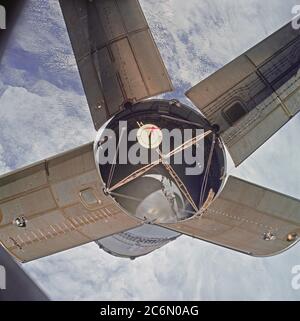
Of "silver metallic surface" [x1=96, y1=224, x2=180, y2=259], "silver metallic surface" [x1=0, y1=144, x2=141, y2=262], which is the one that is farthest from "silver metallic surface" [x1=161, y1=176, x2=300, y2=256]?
"silver metallic surface" [x1=0, y1=144, x2=141, y2=262]

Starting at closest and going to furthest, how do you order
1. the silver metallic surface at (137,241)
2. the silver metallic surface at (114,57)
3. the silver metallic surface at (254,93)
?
the silver metallic surface at (114,57) < the silver metallic surface at (254,93) < the silver metallic surface at (137,241)

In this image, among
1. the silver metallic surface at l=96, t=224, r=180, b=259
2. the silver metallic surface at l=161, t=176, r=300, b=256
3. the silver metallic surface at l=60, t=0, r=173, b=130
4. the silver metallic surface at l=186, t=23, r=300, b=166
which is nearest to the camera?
the silver metallic surface at l=60, t=0, r=173, b=130

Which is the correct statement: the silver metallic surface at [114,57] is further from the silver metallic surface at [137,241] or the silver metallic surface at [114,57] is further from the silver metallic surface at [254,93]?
the silver metallic surface at [137,241]

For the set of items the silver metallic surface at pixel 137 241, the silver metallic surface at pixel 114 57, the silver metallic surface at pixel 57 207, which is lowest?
the silver metallic surface at pixel 137 241

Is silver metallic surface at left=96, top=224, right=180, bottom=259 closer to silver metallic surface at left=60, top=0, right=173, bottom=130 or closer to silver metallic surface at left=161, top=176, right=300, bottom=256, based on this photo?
silver metallic surface at left=161, top=176, right=300, bottom=256

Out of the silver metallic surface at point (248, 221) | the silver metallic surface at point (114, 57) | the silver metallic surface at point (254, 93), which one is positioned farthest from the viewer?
the silver metallic surface at point (248, 221)

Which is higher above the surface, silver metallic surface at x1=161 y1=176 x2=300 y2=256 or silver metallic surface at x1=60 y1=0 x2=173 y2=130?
silver metallic surface at x1=60 y1=0 x2=173 y2=130

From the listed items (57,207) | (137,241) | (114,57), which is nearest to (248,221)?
(137,241)

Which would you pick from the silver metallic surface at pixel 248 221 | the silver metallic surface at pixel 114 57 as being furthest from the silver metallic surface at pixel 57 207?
the silver metallic surface at pixel 248 221

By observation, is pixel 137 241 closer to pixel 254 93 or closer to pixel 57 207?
pixel 57 207

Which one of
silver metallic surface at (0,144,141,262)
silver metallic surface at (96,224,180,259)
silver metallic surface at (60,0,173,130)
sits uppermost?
silver metallic surface at (60,0,173,130)

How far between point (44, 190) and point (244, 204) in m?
4.49

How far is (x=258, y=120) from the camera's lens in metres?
8.77

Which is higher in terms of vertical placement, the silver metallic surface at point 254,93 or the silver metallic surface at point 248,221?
the silver metallic surface at point 254,93
